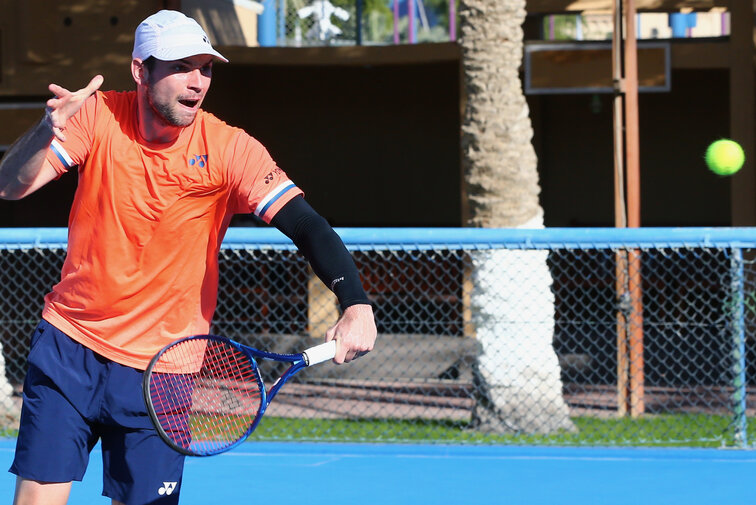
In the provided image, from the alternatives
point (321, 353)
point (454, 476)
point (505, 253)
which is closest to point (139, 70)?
point (321, 353)

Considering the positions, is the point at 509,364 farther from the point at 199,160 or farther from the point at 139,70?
the point at 139,70

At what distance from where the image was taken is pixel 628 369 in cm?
834

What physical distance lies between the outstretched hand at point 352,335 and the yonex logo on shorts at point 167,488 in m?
0.80

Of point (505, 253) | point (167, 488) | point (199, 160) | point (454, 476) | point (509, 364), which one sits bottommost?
point (454, 476)

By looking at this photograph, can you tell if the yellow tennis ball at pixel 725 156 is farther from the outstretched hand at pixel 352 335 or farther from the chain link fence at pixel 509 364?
the outstretched hand at pixel 352 335

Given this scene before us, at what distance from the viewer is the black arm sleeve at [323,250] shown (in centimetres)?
329

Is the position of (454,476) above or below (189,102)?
below

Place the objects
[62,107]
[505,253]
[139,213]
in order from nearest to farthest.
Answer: [62,107] < [139,213] < [505,253]

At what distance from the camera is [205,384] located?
387 cm

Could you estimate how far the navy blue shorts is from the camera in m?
3.42

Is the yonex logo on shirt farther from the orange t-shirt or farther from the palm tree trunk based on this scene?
the palm tree trunk

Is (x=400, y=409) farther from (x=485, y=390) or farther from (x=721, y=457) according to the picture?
(x=721, y=457)

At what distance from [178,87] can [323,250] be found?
65cm

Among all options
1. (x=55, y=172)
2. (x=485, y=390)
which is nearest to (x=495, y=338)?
(x=485, y=390)
